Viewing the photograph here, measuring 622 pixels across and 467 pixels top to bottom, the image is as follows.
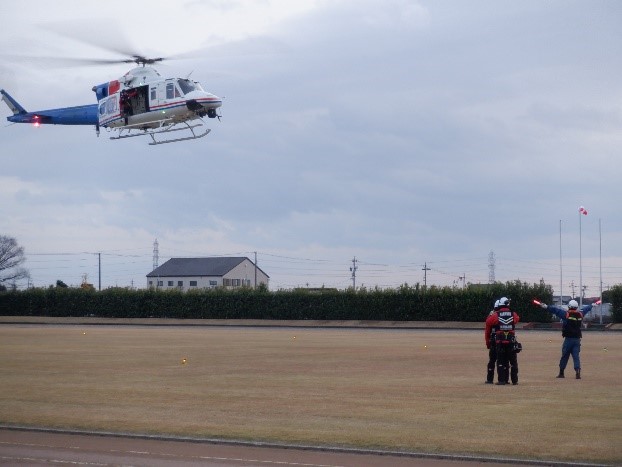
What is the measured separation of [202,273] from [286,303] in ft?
208

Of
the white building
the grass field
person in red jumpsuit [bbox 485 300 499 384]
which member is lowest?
the grass field

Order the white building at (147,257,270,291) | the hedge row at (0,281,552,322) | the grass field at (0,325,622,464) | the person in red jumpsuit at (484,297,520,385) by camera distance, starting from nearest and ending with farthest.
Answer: the grass field at (0,325,622,464), the person in red jumpsuit at (484,297,520,385), the hedge row at (0,281,552,322), the white building at (147,257,270,291)

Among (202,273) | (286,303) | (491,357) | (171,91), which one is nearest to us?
(491,357)

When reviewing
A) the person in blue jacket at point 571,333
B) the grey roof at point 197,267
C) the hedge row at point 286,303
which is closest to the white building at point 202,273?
the grey roof at point 197,267

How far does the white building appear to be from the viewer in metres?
149

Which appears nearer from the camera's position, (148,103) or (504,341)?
(504,341)

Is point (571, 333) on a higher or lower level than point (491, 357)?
higher

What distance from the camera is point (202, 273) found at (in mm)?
150500

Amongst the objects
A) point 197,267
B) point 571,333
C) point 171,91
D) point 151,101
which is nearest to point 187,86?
point 171,91

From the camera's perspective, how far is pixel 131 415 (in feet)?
63.7

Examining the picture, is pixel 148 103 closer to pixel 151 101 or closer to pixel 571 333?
pixel 151 101

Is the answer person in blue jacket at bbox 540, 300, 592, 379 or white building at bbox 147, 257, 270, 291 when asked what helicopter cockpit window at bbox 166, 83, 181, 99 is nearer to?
person in blue jacket at bbox 540, 300, 592, 379

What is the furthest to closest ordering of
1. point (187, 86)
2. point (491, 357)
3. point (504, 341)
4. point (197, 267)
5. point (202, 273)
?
point (197, 267) < point (202, 273) < point (187, 86) < point (491, 357) < point (504, 341)

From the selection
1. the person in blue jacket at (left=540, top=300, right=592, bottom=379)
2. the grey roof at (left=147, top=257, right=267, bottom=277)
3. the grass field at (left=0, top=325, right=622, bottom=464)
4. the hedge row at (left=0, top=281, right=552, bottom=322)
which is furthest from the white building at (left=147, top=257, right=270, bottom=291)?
the person in blue jacket at (left=540, top=300, right=592, bottom=379)
